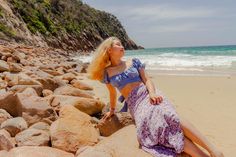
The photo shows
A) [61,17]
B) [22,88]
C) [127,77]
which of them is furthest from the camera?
[61,17]

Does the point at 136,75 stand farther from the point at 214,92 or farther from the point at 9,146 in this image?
the point at 214,92

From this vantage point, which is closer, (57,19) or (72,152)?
(72,152)

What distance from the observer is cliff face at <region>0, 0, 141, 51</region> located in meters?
36.3

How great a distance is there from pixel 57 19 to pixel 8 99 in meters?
51.3

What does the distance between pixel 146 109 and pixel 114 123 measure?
3.27ft

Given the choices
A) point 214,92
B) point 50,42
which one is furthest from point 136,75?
point 50,42

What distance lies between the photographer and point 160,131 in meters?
4.22

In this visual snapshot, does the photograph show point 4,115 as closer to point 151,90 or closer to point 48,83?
point 151,90

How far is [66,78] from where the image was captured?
35.1 feet

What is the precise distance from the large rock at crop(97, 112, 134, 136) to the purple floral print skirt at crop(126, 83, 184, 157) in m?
0.79

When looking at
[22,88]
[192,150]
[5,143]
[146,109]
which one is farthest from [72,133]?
[22,88]

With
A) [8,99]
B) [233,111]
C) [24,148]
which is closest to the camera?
[24,148]

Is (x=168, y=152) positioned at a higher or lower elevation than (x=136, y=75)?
lower

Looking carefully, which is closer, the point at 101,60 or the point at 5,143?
the point at 5,143
